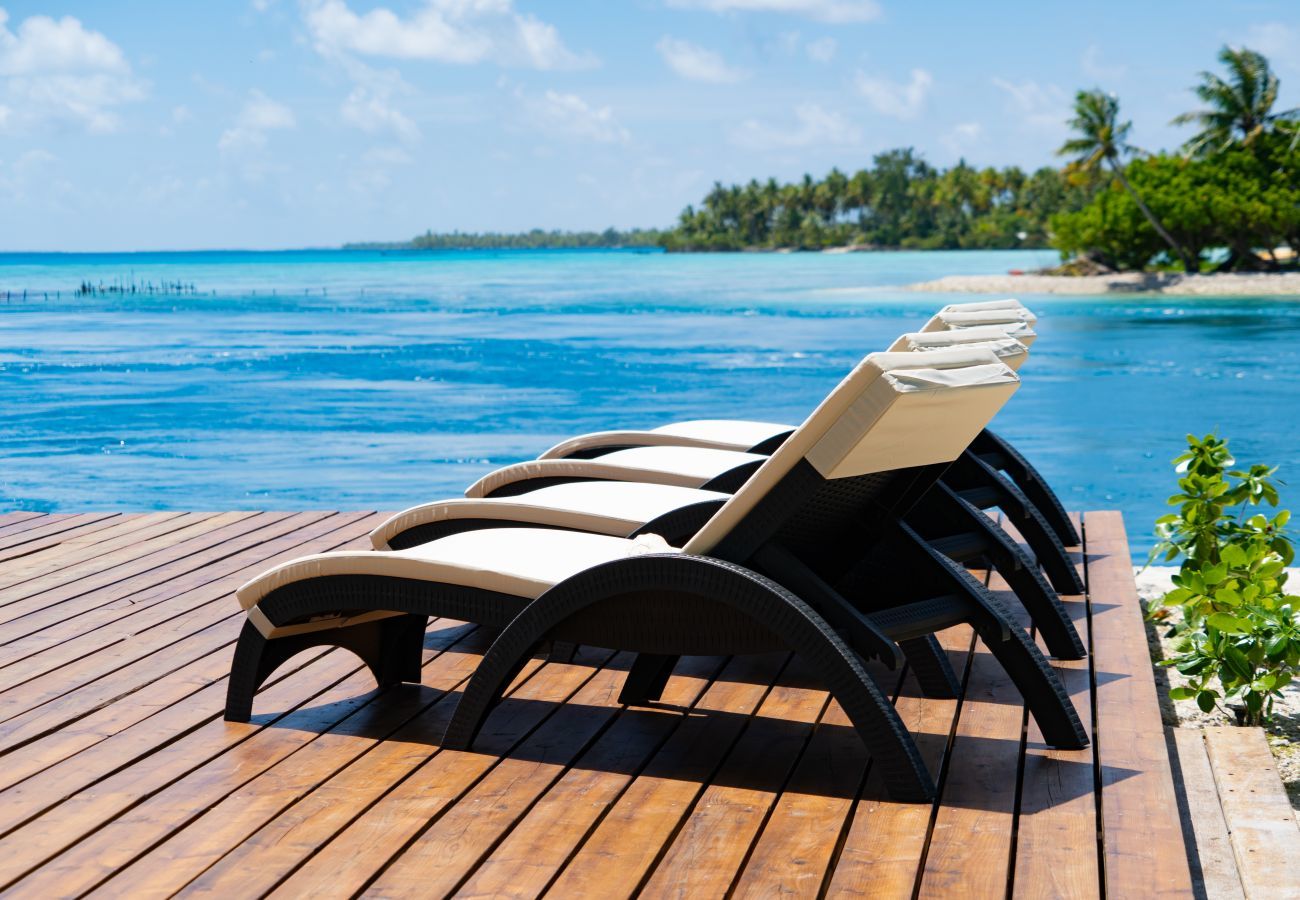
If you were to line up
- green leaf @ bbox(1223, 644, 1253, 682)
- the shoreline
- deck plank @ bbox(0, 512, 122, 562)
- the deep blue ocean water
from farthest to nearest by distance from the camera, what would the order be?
the shoreline, the deep blue ocean water, deck plank @ bbox(0, 512, 122, 562), green leaf @ bbox(1223, 644, 1253, 682)

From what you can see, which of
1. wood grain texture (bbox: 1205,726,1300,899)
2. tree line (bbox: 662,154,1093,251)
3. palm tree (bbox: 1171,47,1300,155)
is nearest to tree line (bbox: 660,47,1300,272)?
palm tree (bbox: 1171,47,1300,155)

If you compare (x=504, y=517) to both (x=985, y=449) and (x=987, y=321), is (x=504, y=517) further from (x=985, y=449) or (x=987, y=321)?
(x=985, y=449)

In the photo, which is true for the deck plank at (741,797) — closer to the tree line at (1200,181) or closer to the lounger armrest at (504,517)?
the lounger armrest at (504,517)

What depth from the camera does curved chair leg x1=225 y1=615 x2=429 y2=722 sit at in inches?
116

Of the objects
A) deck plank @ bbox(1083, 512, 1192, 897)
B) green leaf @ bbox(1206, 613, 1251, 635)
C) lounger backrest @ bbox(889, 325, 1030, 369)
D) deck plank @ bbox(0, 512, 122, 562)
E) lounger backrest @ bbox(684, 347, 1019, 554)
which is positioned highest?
lounger backrest @ bbox(889, 325, 1030, 369)

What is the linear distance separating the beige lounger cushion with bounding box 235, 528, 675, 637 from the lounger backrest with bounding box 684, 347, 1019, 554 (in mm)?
278

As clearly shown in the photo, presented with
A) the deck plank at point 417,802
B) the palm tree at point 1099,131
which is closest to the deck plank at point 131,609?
the deck plank at point 417,802

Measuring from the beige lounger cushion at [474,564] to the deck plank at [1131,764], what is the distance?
97 cm

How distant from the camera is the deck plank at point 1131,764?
2.15 metres

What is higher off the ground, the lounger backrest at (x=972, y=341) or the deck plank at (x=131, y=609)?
the lounger backrest at (x=972, y=341)

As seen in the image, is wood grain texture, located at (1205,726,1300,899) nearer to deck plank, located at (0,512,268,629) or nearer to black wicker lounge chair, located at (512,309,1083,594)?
black wicker lounge chair, located at (512,309,1083,594)

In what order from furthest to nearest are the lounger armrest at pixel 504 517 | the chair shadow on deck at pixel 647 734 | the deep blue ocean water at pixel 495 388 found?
the deep blue ocean water at pixel 495 388 → the lounger armrest at pixel 504 517 → the chair shadow on deck at pixel 647 734

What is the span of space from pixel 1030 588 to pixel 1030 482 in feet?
4.77

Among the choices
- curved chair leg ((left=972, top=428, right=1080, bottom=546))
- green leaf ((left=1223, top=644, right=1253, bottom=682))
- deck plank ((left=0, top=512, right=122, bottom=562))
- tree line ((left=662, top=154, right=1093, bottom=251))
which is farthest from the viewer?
tree line ((left=662, top=154, right=1093, bottom=251))
